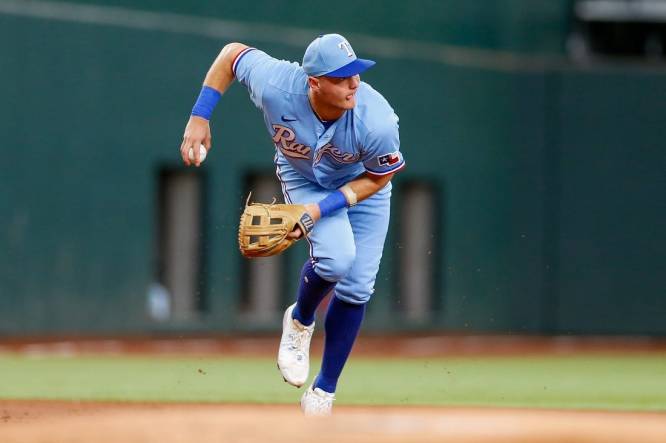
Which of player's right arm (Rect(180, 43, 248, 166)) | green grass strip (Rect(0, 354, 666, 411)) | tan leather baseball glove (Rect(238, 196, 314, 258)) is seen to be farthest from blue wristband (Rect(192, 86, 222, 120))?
green grass strip (Rect(0, 354, 666, 411))

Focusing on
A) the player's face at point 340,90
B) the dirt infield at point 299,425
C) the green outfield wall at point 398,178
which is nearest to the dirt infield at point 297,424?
the dirt infield at point 299,425

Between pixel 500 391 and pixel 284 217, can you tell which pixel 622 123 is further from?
pixel 284 217

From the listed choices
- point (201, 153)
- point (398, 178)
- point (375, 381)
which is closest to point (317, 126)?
point (201, 153)

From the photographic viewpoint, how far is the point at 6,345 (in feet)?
37.7

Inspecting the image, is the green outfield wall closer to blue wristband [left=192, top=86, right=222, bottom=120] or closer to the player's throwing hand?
blue wristband [left=192, top=86, right=222, bottom=120]

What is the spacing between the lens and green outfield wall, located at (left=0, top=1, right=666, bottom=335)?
11992 mm

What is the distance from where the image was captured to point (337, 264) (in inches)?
242

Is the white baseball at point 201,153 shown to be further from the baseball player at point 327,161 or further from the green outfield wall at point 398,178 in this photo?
the green outfield wall at point 398,178

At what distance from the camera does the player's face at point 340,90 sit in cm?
585

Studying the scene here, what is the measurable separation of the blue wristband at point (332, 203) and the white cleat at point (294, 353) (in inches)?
29.5

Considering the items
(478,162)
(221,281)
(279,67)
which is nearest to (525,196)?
(478,162)

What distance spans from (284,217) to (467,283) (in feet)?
29.4

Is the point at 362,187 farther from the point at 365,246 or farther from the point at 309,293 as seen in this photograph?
the point at 309,293

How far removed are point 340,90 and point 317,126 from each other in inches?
11.4
